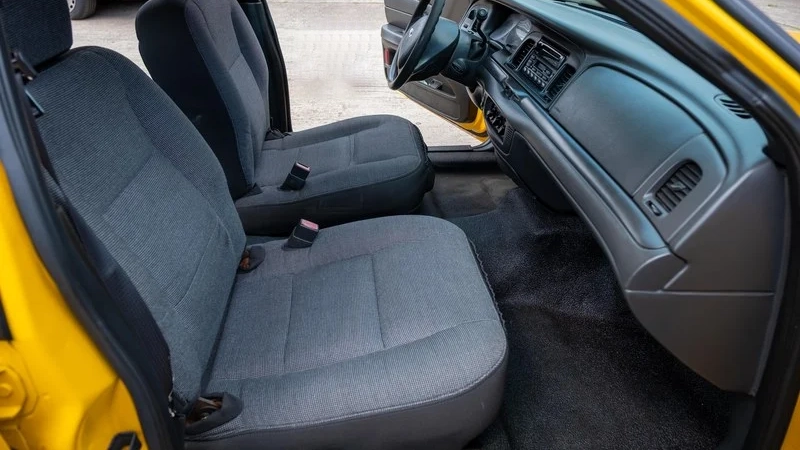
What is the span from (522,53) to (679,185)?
0.81 meters

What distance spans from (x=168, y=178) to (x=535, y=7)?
1.08 meters

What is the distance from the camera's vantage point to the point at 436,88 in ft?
9.23

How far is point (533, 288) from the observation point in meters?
1.94

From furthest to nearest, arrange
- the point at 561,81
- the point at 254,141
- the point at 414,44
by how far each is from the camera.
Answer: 1. the point at 254,141
2. the point at 414,44
3. the point at 561,81

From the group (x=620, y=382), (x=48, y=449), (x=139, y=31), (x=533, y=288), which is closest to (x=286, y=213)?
(x=139, y=31)

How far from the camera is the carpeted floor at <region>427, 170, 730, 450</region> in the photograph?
154 cm

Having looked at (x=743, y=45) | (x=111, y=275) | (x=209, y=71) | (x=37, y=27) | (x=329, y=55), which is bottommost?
(x=329, y=55)

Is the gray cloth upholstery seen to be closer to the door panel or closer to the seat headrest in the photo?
the seat headrest

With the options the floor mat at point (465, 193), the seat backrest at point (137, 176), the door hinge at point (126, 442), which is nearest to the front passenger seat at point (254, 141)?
the floor mat at point (465, 193)

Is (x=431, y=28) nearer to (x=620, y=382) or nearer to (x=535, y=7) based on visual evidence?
(x=535, y=7)

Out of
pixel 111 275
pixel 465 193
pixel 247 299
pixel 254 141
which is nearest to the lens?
pixel 111 275

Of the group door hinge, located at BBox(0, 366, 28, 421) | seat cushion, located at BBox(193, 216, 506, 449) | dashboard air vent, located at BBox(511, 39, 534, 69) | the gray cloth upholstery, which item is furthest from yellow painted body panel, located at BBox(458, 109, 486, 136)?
door hinge, located at BBox(0, 366, 28, 421)

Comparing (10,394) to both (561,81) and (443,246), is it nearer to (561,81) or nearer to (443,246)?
(443,246)

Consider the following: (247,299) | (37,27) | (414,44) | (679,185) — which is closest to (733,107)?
(679,185)
